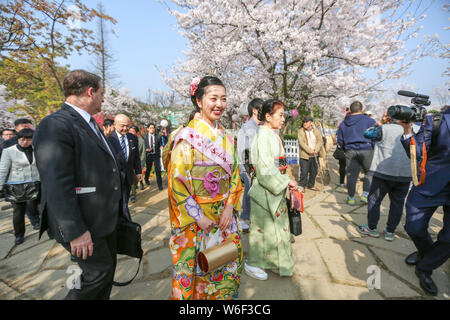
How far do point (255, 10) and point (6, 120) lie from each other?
17.9 m

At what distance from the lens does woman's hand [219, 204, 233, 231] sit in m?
1.89

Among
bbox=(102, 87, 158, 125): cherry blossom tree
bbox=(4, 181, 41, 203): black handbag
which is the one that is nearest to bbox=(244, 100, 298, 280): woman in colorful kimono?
bbox=(4, 181, 41, 203): black handbag

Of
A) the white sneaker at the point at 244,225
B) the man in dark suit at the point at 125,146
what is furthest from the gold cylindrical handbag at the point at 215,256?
the man in dark suit at the point at 125,146

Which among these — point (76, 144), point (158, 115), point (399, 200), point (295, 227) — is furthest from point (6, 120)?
point (399, 200)

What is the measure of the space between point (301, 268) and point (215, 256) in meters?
1.68

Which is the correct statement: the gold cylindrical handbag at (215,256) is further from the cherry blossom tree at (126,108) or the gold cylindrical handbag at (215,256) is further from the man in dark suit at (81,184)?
the cherry blossom tree at (126,108)

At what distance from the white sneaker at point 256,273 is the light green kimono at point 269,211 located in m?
0.05

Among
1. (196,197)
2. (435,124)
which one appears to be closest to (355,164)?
(435,124)

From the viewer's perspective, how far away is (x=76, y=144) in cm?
152

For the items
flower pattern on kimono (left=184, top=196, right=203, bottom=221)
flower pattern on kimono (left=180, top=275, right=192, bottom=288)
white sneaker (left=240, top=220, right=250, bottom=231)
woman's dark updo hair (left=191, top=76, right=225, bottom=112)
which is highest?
woman's dark updo hair (left=191, top=76, right=225, bottom=112)

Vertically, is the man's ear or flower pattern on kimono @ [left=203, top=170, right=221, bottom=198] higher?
the man's ear

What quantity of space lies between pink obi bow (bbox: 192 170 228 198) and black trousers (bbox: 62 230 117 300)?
94 cm

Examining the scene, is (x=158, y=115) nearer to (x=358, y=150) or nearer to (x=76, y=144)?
(x=358, y=150)

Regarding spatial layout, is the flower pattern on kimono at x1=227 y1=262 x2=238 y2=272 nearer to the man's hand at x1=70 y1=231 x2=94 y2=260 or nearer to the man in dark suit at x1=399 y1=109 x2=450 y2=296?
the man's hand at x1=70 y1=231 x2=94 y2=260
